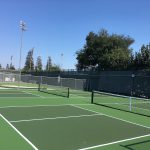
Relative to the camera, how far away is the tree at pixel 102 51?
186 feet

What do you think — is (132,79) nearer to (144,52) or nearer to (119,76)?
(119,76)

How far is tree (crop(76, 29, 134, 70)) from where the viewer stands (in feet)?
186

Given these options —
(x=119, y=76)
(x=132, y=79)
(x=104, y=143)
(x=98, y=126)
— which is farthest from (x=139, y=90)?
(x=104, y=143)

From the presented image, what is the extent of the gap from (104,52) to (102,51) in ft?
1.60

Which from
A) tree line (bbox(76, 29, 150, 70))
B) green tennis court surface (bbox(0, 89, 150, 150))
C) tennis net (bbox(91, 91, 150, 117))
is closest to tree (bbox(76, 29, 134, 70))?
tree line (bbox(76, 29, 150, 70))

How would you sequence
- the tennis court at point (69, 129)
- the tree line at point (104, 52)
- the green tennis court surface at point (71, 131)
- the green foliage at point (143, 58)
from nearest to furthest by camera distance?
1. the green tennis court surface at point (71, 131)
2. the tennis court at point (69, 129)
3. the green foliage at point (143, 58)
4. the tree line at point (104, 52)

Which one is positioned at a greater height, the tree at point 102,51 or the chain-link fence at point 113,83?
the tree at point 102,51

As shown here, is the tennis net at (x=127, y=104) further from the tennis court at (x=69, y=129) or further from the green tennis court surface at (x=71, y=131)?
the tennis court at (x=69, y=129)

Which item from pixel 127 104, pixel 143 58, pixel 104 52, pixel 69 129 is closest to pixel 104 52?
pixel 104 52

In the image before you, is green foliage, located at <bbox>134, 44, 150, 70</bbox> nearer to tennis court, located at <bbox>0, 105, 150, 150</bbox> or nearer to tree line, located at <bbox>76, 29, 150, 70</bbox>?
tree line, located at <bbox>76, 29, 150, 70</bbox>

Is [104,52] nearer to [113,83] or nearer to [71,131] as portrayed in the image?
[113,83]

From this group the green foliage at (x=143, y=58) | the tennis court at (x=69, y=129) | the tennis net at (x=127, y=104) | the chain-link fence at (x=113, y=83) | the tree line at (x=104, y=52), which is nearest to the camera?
the tennis court at (x=69, y=129)

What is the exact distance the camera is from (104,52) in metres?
60.3

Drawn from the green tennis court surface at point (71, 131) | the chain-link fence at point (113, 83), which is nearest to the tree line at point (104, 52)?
the chain-link fence at point (113, 83)
